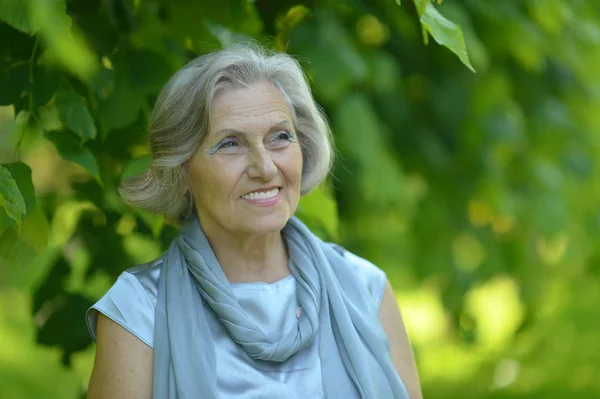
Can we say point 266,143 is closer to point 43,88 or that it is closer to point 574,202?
point 43,88

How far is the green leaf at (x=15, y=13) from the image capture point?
95.7 inches

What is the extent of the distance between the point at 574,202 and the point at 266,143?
3706 millimetres

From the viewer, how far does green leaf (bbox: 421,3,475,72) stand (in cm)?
Result: 241

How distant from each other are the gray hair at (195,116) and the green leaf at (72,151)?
0.12 m

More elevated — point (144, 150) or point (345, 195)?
point (144, 150)

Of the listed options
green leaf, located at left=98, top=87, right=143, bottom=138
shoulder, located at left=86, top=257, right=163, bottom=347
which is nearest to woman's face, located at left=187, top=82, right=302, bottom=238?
shoulder, located at left=86, top=257, right=163, bottom=347

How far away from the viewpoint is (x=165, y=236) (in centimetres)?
348

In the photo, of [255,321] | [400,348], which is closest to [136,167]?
[255,321]

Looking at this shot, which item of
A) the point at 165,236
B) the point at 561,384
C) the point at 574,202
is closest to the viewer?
the point at 165,236

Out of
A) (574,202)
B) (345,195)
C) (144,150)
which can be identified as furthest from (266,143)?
(574,202)

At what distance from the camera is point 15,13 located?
2.44 metres

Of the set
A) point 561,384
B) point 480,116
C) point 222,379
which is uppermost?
point 222,379

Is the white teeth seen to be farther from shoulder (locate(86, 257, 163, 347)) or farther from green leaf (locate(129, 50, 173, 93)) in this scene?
green leaf (locate(129, 50, 173, 93))

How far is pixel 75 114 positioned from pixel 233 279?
2.22 feet
